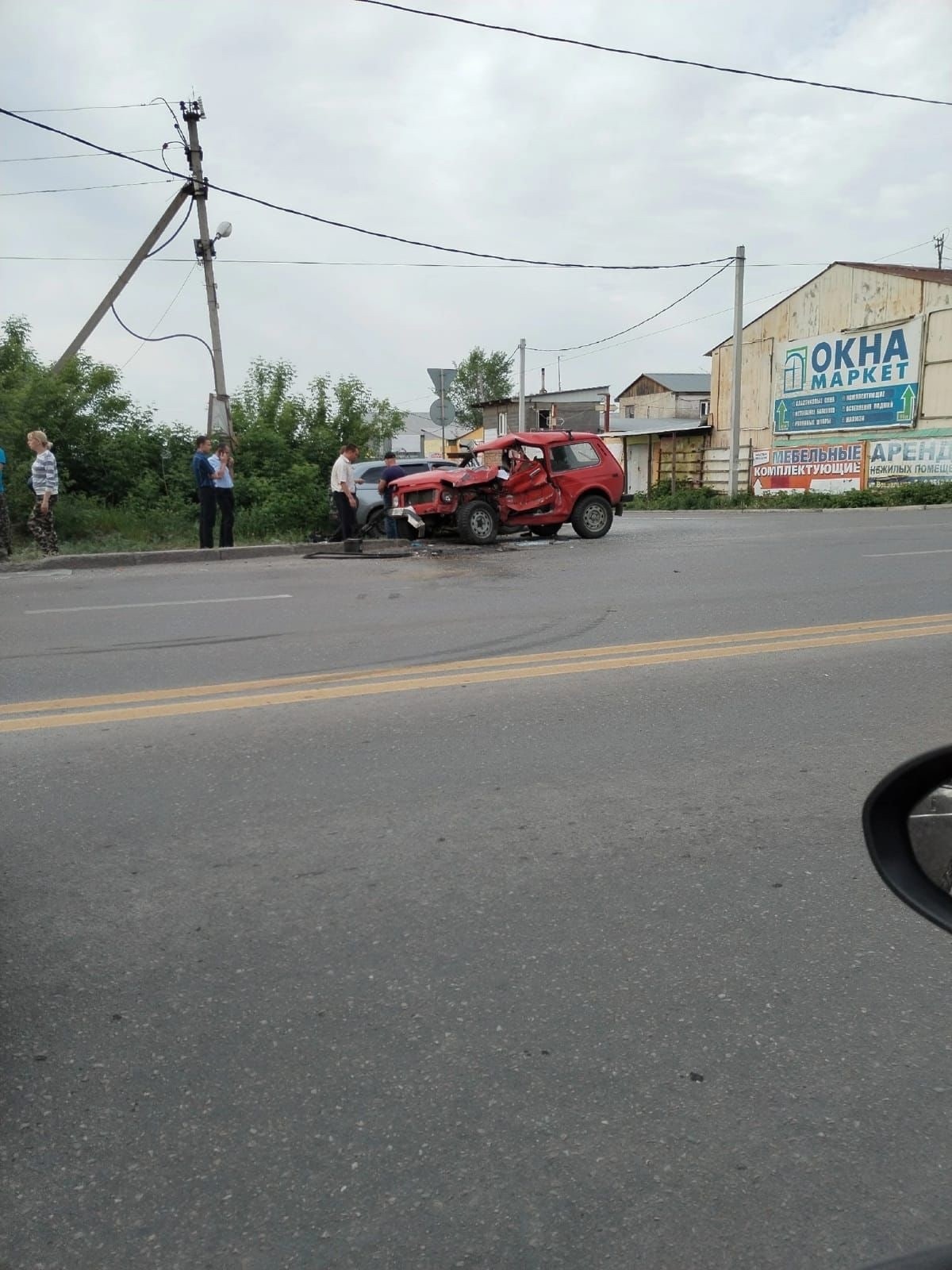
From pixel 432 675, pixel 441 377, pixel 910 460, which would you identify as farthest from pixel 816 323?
pixel 432 675

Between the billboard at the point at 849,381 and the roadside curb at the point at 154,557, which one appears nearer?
the roadside curb at the point at 154,557

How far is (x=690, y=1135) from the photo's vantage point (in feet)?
7.21

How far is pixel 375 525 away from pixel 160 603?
682cm

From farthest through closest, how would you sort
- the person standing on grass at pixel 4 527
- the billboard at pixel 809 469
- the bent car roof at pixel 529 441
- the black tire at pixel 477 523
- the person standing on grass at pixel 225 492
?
the billboard at pixel 809 469, the bent car roof at pixel 529 441, the black tire at pixel 477 523, the person standing on grass at pixel 225 492, the person standing on grass at pixel 4 527

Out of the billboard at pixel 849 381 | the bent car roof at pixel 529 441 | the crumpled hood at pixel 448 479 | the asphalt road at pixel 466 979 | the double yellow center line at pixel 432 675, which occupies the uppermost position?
the billboard at pixel 849 381

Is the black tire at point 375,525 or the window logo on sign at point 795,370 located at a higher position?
the window logo on sign at point 795,370

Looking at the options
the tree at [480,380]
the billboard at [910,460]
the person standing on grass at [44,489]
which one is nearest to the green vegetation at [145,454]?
the person standing on grass at [44,489]

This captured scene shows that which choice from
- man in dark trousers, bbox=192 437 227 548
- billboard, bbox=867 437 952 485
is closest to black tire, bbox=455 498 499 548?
man in dark trousers, bbox=192 437 227 548

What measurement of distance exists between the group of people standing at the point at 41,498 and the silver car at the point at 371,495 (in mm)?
4430

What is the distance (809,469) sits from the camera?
3416 centimetres

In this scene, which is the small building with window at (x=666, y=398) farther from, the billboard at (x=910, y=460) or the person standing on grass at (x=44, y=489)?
the person standing on grass at (x=44, y=489)

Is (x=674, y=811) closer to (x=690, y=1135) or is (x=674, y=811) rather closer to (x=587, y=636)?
(x=690, y=1135)

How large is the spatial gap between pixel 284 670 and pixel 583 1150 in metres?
4.70

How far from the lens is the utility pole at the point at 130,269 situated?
→ 18.5 metres
